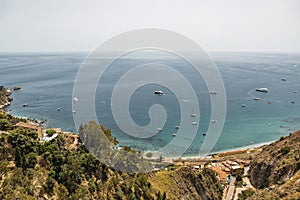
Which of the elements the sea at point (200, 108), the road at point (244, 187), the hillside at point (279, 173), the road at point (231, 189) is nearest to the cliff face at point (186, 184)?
the road at point (231, 189)

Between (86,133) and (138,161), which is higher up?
(86,133)

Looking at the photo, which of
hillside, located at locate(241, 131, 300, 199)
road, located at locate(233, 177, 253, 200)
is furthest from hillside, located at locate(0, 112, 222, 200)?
hillside, located at locate(241, 131, 300, 199)

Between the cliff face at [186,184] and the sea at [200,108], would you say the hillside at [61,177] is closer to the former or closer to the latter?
the cliff face at [186,184]

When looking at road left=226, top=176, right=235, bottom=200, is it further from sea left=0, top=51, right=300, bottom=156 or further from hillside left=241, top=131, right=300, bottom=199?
sea left=0, top=51, right=300, bottom=156

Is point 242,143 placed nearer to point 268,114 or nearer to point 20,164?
point 268,114

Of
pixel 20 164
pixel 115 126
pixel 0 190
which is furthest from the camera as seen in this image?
pixel 115 126

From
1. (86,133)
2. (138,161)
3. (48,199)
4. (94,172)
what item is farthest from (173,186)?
(48,199)

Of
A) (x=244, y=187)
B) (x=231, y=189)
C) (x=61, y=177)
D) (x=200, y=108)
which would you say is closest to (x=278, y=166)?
(x=244, y=187)
